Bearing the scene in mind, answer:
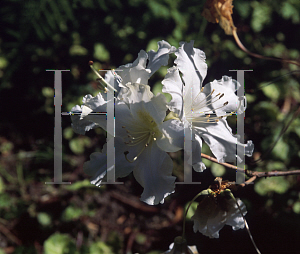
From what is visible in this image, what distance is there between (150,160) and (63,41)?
1.86 m

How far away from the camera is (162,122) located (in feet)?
3.04

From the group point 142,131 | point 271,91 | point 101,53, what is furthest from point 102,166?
point 271,91

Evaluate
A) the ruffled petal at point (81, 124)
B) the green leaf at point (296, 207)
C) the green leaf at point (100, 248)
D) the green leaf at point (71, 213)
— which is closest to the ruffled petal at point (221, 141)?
the ruffled petal at point (81, 124)

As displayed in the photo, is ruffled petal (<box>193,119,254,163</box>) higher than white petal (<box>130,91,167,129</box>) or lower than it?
lower

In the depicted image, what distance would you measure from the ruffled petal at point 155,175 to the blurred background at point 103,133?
0.91 m

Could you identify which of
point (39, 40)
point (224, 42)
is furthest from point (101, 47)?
point (224, 42)

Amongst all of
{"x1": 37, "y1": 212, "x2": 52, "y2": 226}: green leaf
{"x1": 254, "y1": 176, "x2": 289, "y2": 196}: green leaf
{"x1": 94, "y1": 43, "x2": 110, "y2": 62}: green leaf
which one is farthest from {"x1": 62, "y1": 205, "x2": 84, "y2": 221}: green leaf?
{"x1": 254, "y1": 176, "x2": 289, "y2": 196}: green leaf

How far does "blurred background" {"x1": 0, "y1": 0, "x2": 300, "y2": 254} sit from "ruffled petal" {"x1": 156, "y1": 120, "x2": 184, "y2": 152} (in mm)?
998

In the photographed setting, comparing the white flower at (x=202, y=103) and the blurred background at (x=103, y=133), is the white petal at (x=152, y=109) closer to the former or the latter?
the white flower at (x=202, y=103)

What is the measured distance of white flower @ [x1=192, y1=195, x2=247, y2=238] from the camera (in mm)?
1063

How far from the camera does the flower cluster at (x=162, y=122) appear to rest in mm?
908

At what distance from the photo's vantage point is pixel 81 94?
2223mm

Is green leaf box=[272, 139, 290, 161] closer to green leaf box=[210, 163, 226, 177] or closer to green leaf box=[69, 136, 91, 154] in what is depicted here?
green leaf box=[210, 163, 226, 177]

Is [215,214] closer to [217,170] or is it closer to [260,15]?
[217,170]
